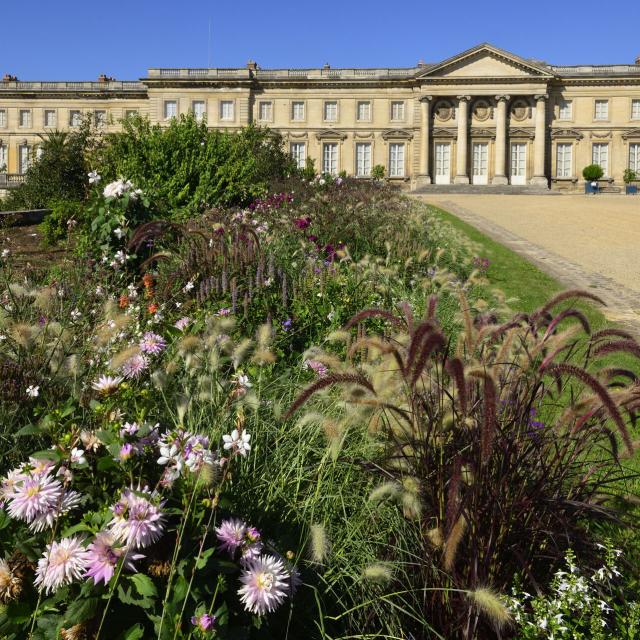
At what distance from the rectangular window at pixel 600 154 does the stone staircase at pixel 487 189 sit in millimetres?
5903

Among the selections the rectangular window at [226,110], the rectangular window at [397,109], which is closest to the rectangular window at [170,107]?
the rectangular window at [226,110]

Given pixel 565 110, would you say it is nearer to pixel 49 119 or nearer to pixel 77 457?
pixel 49 119

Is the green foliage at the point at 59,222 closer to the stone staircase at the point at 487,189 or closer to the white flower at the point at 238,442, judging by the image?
the white flower at the point at 238,442

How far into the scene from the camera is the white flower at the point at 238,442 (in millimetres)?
1936

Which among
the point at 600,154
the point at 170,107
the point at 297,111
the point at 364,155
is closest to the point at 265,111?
the point at 297,111

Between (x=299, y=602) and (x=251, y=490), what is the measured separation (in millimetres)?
385

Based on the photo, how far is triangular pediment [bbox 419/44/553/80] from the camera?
4800 cm

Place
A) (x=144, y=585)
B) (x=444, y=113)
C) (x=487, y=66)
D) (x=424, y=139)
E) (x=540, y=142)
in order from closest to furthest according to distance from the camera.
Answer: (x=144, y=585) → (x=487, y=66) → (x=540, y=142) → (x=424, y=139) → (x=444, y=113)

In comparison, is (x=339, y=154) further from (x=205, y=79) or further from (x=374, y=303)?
(x=374, y=303)

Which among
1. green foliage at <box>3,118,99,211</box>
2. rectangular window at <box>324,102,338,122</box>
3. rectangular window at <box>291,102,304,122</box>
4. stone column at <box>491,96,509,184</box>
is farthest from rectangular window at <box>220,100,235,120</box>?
green foliage at <box>3,118,99,211</box>

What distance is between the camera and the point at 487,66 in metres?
48.6

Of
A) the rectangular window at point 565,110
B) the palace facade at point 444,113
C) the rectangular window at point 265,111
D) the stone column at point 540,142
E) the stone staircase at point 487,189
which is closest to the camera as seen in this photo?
the stone staircase at point 487,189

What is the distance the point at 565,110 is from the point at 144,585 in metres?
53.6

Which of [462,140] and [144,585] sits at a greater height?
[462,140]
